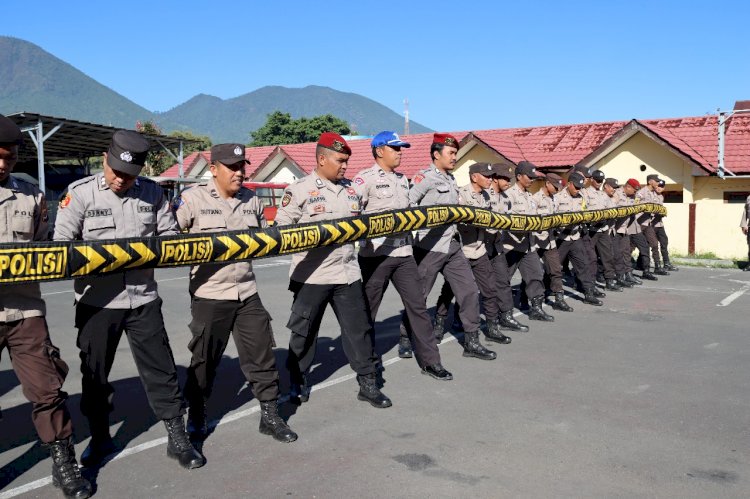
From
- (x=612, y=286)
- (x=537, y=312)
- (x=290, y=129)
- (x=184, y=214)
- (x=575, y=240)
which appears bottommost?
(x=612, y=286)

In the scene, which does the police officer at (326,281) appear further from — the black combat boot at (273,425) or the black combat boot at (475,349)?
the black combat boot at (475,349)

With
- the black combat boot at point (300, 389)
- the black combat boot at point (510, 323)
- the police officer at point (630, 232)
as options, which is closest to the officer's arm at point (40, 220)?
the black combat boot at point (300, 389)

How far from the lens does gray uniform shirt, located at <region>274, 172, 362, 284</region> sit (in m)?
5.34

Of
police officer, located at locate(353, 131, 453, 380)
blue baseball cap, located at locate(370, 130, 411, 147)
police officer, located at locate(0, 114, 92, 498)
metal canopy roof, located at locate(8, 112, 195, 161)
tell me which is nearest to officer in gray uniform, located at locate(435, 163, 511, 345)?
police officer, located at locate(353, 131, 453, 380)

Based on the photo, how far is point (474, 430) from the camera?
4871 millimetres

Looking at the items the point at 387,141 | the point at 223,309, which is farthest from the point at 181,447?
the point at 387,141

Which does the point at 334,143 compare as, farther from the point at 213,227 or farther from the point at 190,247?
the point at 190,247

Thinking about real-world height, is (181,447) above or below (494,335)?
above

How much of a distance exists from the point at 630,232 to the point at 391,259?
803 centimetres

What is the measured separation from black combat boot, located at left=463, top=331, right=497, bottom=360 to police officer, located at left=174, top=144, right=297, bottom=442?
270cm

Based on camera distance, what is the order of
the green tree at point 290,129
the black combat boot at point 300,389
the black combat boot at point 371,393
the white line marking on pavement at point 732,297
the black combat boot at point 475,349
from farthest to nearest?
the green tree at point 290,129 < the white line marking on pavement at point 732,297 < the black combat boot at point 475,349 < the black combat boot at point 300,389 < the black combat boot at point 371,393

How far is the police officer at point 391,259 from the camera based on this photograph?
239 inches

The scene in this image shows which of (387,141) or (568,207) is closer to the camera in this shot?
(387,141)

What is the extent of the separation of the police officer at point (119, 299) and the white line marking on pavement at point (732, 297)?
896 cm
